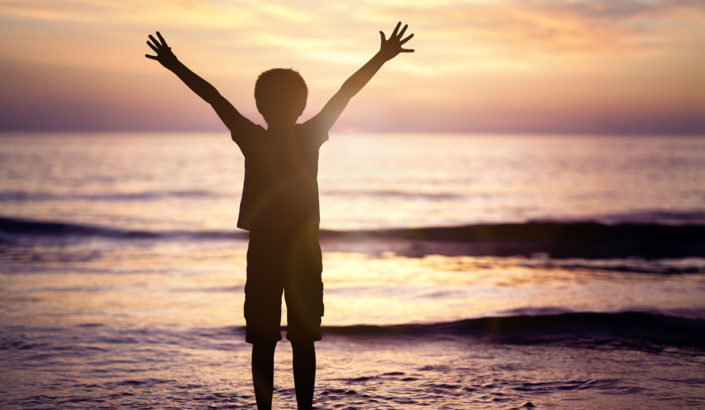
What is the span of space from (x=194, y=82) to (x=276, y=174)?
719 millimetres

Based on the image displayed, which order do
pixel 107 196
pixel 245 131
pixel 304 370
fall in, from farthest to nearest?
1. pixel 107 196
2. pixel 304 370
3. pixel 245 131

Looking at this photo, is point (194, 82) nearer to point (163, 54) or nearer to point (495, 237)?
point (163, 54)

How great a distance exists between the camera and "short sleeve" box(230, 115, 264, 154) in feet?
11.6

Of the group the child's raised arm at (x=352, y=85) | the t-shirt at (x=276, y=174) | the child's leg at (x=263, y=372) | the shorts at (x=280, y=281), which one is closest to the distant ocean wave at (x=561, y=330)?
the child's leg at (x=263, y=372)

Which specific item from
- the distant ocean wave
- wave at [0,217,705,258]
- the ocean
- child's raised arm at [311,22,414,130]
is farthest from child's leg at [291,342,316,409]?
wave at [0,217,705,258]

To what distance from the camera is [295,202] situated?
11.7ft

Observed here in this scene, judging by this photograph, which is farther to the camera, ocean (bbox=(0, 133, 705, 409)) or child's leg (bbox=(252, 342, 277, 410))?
ocean (bbox=(0, 133, 705, 409))

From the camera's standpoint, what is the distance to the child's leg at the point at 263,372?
367 centimetres

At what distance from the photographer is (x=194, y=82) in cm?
354

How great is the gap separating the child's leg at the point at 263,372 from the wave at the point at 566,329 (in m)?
2.97

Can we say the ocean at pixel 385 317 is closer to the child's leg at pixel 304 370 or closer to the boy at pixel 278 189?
the child's leg at pixel 304 370

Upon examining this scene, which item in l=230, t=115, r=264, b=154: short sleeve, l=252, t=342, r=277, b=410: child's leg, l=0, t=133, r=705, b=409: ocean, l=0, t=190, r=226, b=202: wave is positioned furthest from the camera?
l=0, t=190, r=226, b=202: wave

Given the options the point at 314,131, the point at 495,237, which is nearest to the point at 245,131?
the point at 314,131

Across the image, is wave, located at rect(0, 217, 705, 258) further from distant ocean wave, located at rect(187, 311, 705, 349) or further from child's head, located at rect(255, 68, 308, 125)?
child's head, located at rect(255, 68, 308, 125)
